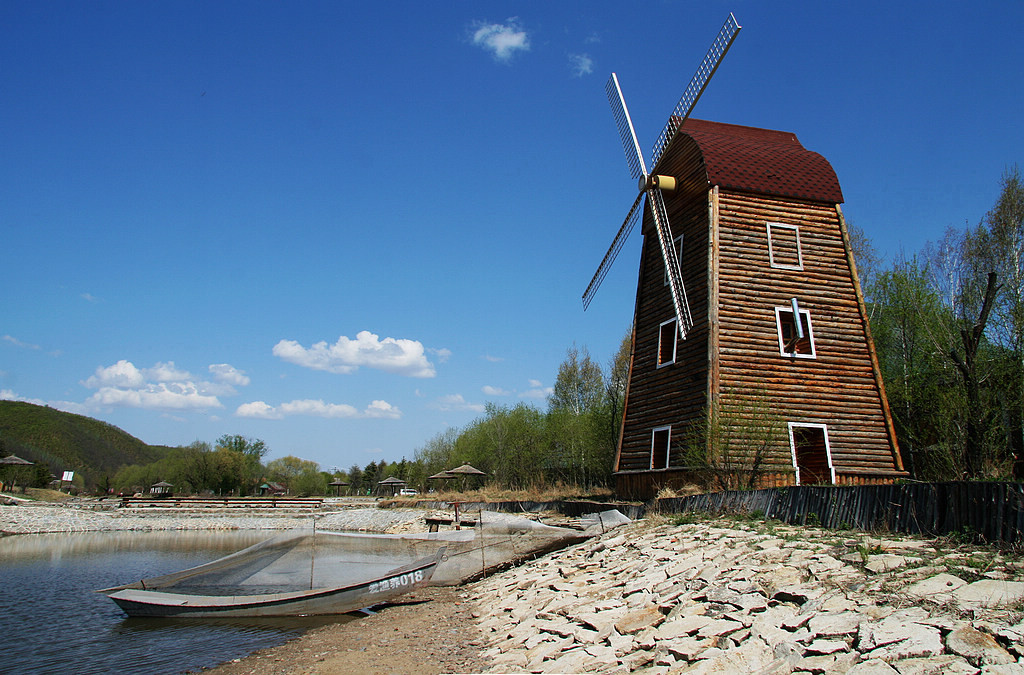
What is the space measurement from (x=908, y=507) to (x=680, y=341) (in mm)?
9307

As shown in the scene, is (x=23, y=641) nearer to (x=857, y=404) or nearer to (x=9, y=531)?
(x=857, y=404)

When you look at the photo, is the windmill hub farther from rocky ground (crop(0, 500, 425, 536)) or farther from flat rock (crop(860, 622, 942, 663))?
rocky ground (crop(0, 500, 425, 536))

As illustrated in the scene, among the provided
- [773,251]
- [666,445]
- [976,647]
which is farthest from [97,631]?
[773,251]

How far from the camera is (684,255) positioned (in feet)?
59.4

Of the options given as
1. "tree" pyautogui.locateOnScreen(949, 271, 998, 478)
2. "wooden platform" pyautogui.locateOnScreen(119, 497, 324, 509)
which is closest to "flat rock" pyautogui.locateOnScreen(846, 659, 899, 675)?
"tree" pyautogui.locateOnScreen(949, 271, 998, 478)

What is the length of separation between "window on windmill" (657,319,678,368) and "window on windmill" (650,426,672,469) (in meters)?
1.89

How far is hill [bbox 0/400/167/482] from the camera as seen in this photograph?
104312 mm

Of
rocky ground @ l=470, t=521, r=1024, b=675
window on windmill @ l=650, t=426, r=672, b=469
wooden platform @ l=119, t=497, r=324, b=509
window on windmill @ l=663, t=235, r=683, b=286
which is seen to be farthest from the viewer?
wooden platform @ l=119, t=497, r=324, b=509

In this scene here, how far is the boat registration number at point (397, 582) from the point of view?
40.9 ft

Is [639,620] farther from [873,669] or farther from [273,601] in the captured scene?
[273,601]

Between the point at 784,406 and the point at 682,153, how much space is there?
326 inches

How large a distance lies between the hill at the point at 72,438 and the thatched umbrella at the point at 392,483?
54.0 m

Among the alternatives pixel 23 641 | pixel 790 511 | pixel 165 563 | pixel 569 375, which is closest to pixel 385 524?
pixel 165 563

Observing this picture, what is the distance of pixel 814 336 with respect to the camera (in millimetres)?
16391
